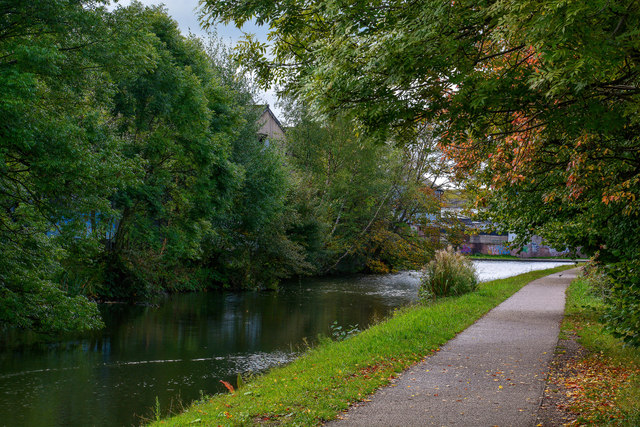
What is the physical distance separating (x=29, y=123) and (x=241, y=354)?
256 inches

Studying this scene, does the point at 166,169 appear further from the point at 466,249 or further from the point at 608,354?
the point at 466,249

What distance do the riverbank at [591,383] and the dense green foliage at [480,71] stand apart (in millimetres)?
1052

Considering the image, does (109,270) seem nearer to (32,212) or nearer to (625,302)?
(32,212)

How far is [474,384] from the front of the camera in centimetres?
661

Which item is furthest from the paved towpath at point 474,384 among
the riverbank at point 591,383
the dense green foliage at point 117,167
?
the dense green foliage at point 117,167

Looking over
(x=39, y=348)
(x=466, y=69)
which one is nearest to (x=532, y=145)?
(x=466, y=69)

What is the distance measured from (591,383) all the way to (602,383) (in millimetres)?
144

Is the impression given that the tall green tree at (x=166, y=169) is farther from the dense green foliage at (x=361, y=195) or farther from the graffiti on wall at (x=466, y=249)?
the graffiti on wall at (x=466, y=249)

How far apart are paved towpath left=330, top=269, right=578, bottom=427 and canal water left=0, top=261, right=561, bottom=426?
10.7 ft

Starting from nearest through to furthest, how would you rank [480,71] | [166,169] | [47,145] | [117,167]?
[480,71]
[47,145]
[117,167]
[166,169]

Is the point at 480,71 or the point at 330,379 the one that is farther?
the point at 330,379

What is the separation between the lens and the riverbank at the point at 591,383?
5254mm

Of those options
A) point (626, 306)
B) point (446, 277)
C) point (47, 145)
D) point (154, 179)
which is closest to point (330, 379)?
point (626, 306)

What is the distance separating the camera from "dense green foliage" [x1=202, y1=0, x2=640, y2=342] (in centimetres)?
375
